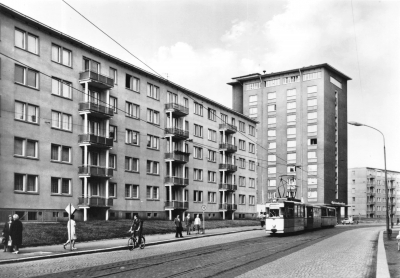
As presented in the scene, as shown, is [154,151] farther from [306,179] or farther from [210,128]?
[306,179]

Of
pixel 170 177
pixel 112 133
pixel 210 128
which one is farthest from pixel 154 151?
pixel 210 128

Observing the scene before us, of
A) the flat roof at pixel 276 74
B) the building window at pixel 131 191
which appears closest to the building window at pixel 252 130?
the flat roof at pixel 276 74

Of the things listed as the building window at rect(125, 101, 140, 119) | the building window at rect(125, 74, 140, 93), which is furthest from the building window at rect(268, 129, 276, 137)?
the building window at rect(125, 101, 140, 119)

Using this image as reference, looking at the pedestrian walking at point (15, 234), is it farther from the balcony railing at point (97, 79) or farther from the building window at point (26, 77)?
the balcony railing at point (97, 79)

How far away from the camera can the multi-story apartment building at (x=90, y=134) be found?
37.4 m

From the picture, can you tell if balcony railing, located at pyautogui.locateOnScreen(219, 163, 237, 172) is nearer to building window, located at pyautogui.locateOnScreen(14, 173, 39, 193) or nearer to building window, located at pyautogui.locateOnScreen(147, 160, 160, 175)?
building window, located at pyautogui.locateOnScreen(147, 160, 160, 175)

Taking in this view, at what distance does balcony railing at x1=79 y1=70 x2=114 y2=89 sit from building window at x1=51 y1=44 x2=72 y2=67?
5.01 feet

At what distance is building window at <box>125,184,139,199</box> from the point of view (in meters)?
50.0

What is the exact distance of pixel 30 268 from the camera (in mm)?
15977

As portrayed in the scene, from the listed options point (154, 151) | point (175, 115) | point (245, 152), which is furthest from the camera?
point (245, 152)

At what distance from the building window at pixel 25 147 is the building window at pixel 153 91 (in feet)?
57.6

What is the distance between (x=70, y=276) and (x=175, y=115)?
4597cm

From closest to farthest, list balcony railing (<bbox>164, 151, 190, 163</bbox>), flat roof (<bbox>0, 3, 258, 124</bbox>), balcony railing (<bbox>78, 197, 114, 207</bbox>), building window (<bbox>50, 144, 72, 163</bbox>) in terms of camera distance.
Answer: flat roof (<bbox>0, 3, 258, 124</bbox>), building window (<bbox>50, 144, 72, 163</bbox>), balcony railing (<bbox>78, 197, 114, 207</bbox>), balcony railing (<bbox>164, 151, 190, 163</bbox>)

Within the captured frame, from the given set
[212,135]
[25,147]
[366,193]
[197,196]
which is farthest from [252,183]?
[366,193]
